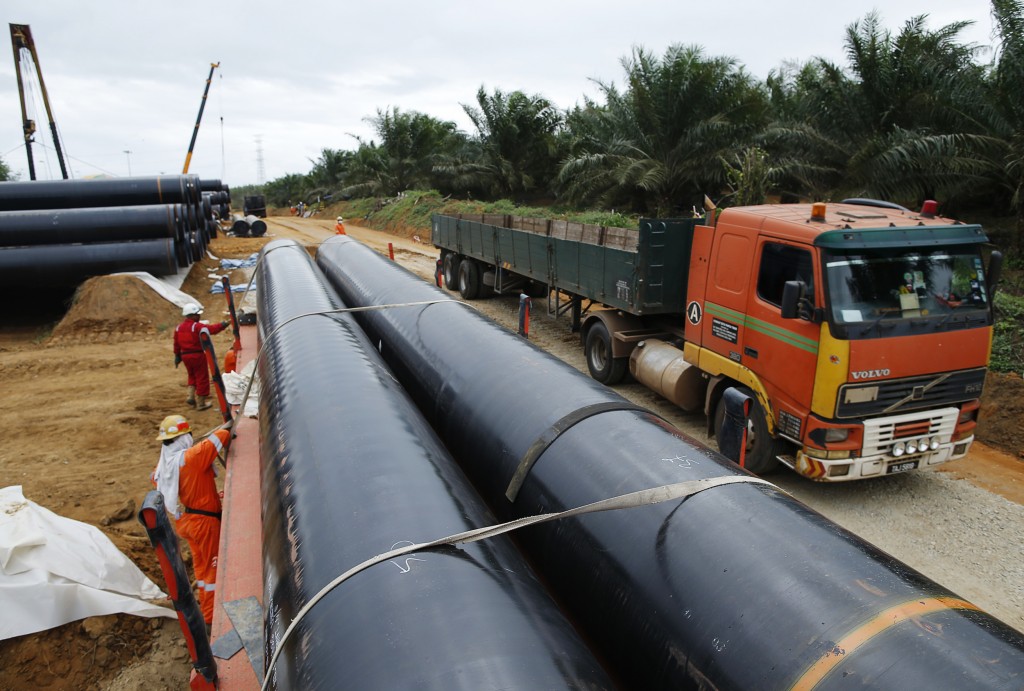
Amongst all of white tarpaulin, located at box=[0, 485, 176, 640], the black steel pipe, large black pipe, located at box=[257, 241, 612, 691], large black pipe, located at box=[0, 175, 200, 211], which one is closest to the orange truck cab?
large black pipe, located at box=[257, 241, 612, 691]

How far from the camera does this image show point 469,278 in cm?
1577

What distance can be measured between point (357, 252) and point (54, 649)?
6294mm

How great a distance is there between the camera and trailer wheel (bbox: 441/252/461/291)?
55.5 feet

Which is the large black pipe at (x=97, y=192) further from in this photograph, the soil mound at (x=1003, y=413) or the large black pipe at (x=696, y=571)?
the soil mound at (x=1003, y=413)

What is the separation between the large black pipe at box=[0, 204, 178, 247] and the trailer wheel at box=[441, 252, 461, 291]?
280 inches

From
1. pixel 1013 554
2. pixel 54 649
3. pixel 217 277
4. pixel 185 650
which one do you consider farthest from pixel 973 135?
pixel 217 277

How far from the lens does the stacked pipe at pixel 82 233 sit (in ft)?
47.2

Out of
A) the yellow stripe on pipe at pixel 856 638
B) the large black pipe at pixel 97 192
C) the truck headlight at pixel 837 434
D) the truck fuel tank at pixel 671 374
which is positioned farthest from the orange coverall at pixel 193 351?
the large black pipe at pixel 97 192

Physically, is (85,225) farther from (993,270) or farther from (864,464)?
(993,270)

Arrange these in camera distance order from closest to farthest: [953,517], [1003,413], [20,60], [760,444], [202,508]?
[202,508], [953,517], [760,444], [1003,413], [20,60]

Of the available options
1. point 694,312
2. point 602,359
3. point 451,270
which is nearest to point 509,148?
point 451,270

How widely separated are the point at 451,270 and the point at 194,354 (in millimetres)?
8866

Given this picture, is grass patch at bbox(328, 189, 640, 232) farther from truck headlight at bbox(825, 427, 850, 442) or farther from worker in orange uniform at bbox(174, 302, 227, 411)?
truck headlight at bbox(825, 427, 850, 442)

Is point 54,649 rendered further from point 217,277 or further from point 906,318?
point 217,277
